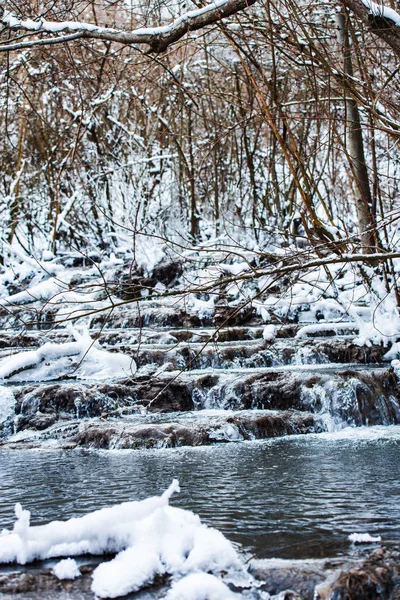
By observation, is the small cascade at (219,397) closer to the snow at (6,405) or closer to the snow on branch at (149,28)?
the snow at (6,405)

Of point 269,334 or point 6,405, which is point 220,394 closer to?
point 269,334

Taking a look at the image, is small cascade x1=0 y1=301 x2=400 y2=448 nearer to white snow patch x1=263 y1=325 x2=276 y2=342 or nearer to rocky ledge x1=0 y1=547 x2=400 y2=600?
white snow patch x1=263 y1=325 x2=276 y2=342

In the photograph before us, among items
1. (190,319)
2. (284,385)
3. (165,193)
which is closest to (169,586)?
(284,385)

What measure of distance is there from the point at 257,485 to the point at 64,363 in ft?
13.3

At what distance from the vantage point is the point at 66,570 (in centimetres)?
257

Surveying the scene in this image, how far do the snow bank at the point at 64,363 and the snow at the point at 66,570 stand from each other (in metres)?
4.67

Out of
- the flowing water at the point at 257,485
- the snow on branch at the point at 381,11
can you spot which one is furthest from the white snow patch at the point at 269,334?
the snow on branch at the point at 381,11

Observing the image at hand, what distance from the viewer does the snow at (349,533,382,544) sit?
9.23 feet

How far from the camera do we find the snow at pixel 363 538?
281cm

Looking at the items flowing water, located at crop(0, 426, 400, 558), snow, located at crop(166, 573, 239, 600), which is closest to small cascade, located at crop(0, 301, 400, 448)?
flowing water, located at crop(0, 426, 400, 558)

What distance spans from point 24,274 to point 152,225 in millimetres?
2821

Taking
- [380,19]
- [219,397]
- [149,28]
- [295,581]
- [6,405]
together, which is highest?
[149,28]

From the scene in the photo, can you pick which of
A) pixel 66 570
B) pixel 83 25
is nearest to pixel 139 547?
pixel 66 570

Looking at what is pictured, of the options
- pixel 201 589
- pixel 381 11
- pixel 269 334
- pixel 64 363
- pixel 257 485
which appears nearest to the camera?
pixel 201 589
